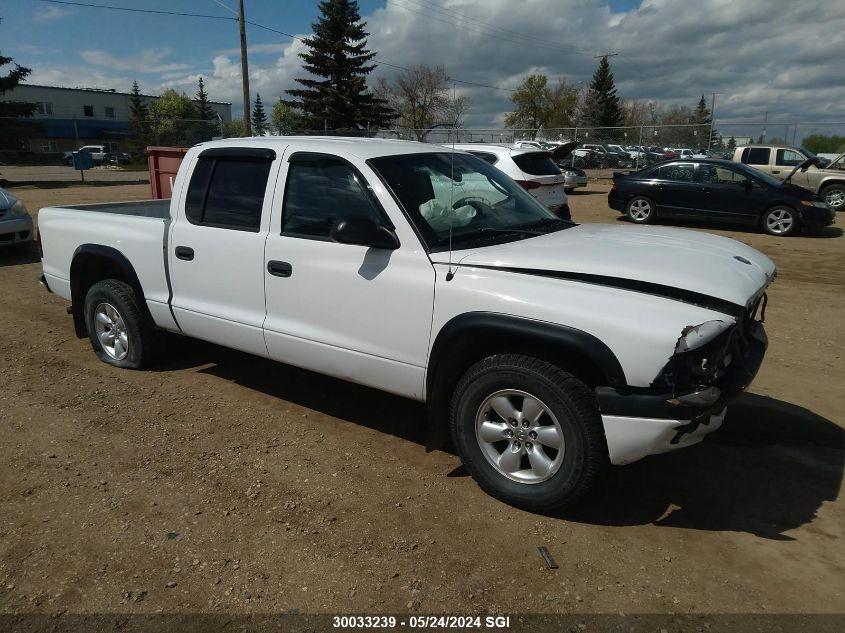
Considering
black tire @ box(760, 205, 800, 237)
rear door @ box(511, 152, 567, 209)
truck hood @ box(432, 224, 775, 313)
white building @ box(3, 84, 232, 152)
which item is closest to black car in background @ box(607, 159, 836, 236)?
black tire @ box(760, 205, 800, 237)

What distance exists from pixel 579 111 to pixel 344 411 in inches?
2452

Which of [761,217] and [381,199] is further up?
[381,199]

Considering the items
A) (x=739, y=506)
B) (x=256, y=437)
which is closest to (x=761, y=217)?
(x=739, y=506)

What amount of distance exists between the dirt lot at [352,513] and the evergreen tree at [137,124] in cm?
4674

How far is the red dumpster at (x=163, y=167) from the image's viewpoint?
1035 centimetres

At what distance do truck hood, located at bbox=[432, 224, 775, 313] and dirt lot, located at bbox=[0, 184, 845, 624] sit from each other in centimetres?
117

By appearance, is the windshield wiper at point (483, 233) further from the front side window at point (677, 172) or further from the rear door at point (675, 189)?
the front side window at point (677, 172)

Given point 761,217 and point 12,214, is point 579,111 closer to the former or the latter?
point 761,217

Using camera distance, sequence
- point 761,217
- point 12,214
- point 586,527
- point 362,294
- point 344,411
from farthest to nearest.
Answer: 1. point 761,217
2. point 12,214
3. point 344,411
4. point 362,294
5. point 586,527

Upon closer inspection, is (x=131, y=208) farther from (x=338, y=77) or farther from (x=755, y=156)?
(x=338, y=77)

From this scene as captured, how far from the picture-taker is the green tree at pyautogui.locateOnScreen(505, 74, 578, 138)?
6266 centimetres

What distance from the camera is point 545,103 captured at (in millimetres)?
63406

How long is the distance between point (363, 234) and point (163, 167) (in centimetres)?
841

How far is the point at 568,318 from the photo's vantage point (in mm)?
2941
